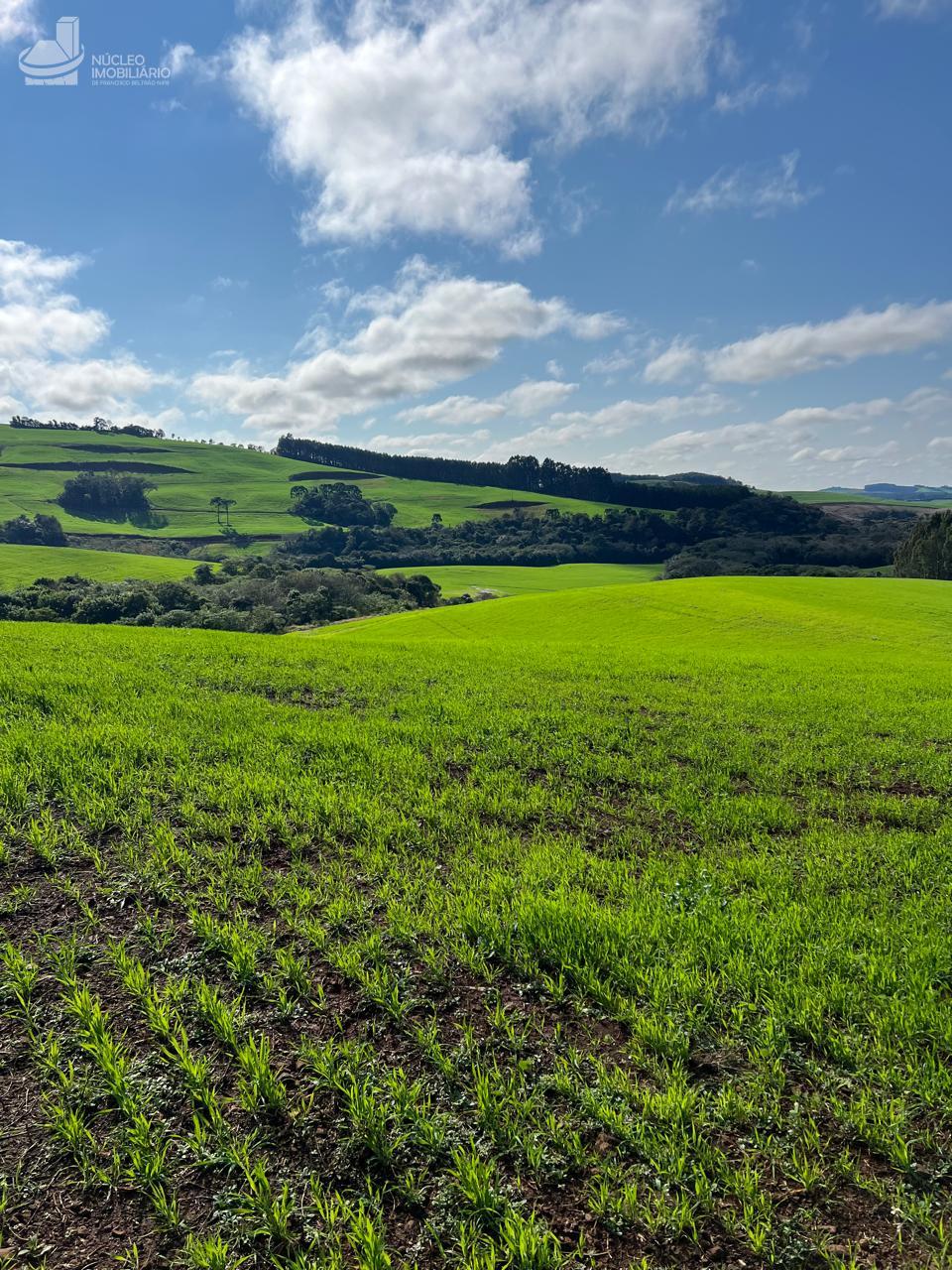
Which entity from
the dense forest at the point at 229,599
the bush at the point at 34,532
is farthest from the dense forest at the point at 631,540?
the bush at the point at 34,532

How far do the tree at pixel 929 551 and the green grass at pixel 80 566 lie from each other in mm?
133465

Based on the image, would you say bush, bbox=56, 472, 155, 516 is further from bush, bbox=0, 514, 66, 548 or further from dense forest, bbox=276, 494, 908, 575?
dense forest, bbox=276, 494, 908, 575

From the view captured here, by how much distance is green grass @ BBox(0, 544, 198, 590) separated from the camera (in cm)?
10694

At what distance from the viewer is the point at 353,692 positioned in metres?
14.6

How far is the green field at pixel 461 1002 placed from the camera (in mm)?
3361

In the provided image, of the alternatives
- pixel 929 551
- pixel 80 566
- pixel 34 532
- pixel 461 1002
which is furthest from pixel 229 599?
pixel 929 551

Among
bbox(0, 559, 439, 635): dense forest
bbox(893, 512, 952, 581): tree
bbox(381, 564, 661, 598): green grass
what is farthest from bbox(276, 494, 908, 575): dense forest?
bbox(0, 559, 439, 635): dense forest

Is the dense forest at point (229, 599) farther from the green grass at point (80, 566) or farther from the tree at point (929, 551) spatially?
the tree at point (929, 551)

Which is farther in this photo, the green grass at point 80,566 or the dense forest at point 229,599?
the green grass at point 80,566

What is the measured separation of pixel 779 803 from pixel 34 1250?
9.21 meters

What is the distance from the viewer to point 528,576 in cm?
12938

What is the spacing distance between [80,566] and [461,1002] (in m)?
136

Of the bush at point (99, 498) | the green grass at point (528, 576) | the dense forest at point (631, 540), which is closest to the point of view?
the green grass at point (528, 576)

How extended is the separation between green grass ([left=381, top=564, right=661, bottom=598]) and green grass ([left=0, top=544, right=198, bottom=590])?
4752 cm
